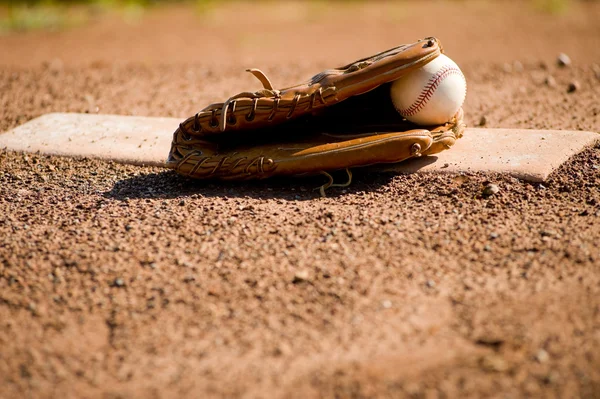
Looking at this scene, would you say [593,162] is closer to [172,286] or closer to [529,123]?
[529,123]

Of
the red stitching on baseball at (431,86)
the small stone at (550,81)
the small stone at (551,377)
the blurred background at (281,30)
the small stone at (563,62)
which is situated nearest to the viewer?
the small stone at (551,377)

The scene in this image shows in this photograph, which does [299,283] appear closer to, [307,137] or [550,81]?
[307,137]

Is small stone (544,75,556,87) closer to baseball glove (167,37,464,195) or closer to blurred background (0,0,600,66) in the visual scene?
blurred background (0,0,600,66)

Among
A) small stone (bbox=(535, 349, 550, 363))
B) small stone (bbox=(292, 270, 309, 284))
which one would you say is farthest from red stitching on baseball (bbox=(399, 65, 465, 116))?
small stone (bbox=(535, 349, 550, 363))

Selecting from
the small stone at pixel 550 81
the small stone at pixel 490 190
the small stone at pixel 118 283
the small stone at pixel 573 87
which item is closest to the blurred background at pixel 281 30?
the small stone at pixel 550 81

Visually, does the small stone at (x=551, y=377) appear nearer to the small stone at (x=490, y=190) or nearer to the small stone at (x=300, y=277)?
the small stone at (x=300, y=277)
